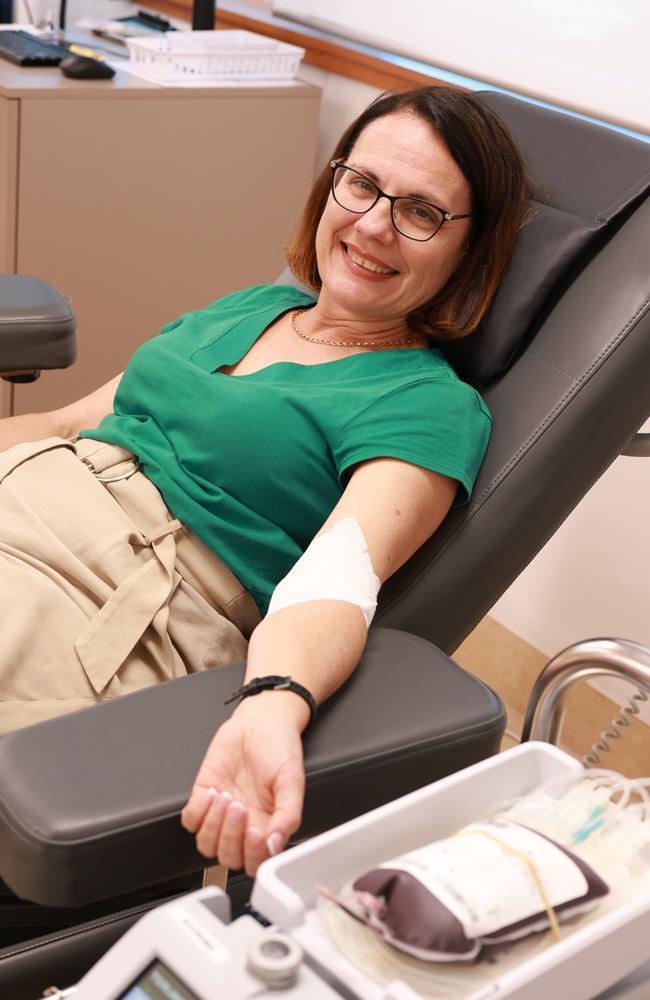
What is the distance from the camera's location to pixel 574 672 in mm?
1037

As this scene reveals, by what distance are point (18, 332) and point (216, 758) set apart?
0.89 metres

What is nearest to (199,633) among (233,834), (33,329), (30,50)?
(233,834)

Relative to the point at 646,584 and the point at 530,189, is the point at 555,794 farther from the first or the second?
the point at 646,584

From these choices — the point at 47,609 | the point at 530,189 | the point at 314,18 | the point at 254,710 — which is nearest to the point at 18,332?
the point at 47,609

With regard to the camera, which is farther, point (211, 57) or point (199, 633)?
point (211, 57)

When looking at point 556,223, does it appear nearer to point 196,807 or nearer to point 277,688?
point 277,688

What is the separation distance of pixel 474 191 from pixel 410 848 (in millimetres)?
942

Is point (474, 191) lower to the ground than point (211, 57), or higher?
higher

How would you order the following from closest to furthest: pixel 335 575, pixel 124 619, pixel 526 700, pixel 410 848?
pixel 410 848, pixel 335 575, pixel 124 619, pixel 526 700

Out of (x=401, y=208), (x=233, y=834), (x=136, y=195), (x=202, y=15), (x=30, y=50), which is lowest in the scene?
(x=136, y=195)

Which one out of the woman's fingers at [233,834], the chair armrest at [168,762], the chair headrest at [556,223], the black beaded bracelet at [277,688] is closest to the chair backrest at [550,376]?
the chair headrest at [556,223]

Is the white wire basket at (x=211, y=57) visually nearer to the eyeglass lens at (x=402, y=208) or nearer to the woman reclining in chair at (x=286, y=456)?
the woman reclining in chair at (x=286, y=456)

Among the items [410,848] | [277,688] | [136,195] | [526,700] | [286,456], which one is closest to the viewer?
[410,848]

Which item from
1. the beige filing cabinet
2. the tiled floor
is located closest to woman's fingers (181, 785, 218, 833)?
the tiled floor
